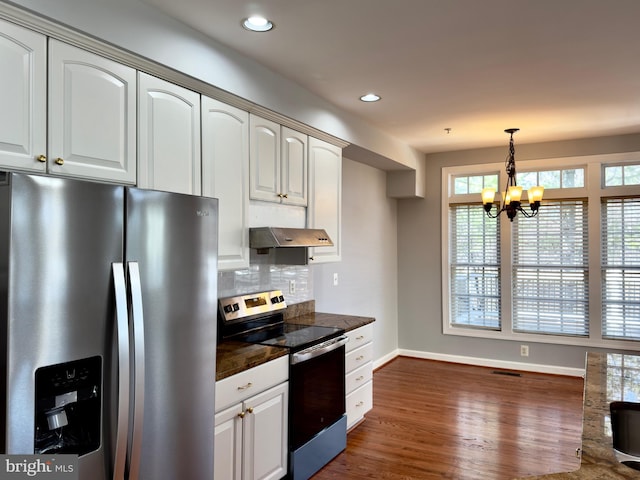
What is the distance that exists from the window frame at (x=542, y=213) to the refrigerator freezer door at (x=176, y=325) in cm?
425

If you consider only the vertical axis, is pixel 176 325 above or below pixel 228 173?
below

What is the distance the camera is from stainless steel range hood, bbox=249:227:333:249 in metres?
2.87

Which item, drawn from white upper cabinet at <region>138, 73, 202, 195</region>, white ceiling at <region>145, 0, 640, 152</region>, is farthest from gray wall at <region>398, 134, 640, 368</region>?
white upper cabinet at <region>138, 73, 202, 195</region>

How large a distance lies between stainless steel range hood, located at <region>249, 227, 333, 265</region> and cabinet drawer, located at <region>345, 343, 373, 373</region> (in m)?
0.80

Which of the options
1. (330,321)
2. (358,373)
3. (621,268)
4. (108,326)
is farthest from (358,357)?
(621,268)

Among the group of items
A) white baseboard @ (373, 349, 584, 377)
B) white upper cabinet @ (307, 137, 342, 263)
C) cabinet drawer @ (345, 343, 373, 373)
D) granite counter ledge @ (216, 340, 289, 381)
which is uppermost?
white upper cabinet @ (307, 137, 342, 263)

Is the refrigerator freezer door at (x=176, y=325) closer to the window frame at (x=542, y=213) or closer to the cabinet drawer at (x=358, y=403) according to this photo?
the cabinet drawer at (x=358, y=403)

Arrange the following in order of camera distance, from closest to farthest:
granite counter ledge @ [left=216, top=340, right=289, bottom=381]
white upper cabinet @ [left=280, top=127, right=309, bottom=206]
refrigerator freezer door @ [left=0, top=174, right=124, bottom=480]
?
refrigerator freezer door @ [left=0, top=174, right=124, bottom=480] < granite counter ledge @ [left=216, top=340, right=289, bottom=381] < white upper cabinet @ [left=280, top=127, right=309, bottom=206]

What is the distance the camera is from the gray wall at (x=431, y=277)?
540 centimetres

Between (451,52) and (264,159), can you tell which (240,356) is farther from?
(451,52)

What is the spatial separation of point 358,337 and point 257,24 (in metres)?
2.35

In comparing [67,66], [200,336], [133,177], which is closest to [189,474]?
[200,336]

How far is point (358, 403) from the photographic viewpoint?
3.73 m

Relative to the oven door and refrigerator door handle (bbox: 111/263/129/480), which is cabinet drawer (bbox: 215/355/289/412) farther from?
refrigerator door handle (bbox: 111/263/129/480)
